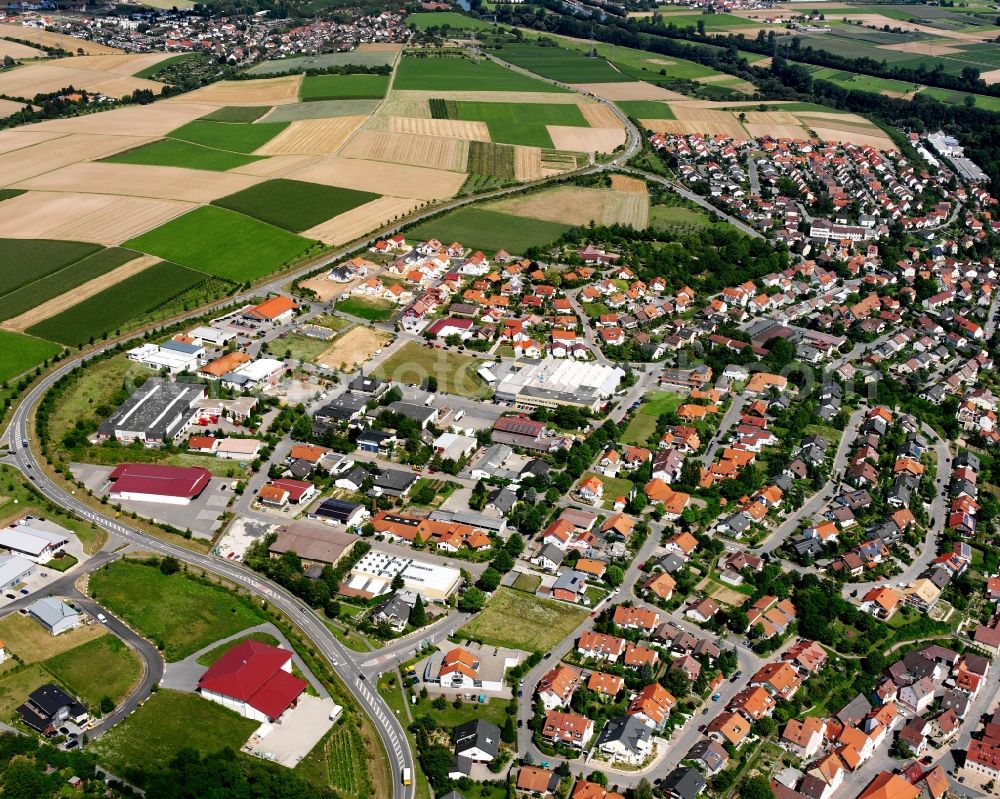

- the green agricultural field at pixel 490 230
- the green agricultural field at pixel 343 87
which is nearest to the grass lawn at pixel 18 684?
the green agricultural field at pixel 490 230

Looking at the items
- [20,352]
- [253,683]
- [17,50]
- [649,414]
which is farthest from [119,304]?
[17,50]

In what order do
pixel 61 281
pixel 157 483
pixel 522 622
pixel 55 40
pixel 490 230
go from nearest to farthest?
1. pixel 522 622
2. pixel 157 483
3. pixel 61 281
4. pixel 490 230
5. pixel 55 40

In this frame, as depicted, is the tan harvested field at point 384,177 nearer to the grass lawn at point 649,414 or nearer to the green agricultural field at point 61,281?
the green agricultural field at point 61,281

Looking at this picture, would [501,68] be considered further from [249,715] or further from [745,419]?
[249,715]

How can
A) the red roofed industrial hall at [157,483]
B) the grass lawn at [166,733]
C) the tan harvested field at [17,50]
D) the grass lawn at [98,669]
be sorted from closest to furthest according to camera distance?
the grass lawn at [166,733] < the grass lawn at [98,669] < the red roofed industrial hall at [157,483] < the tan harvested field at [17,50]

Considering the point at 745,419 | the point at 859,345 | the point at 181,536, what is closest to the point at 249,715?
the point at 181,536

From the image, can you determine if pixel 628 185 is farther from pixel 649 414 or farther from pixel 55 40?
pixel 55 40
